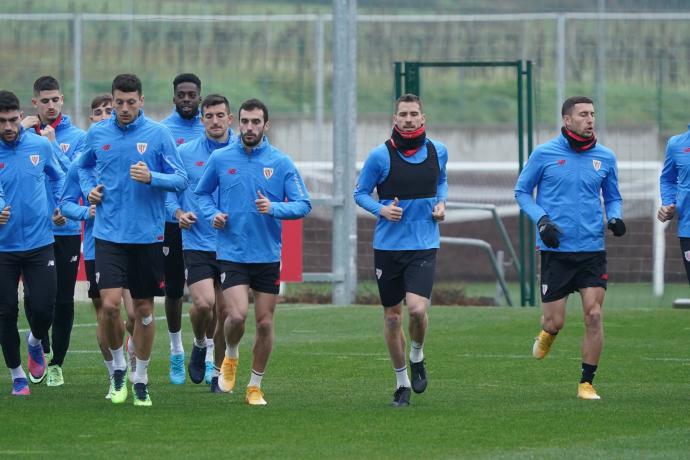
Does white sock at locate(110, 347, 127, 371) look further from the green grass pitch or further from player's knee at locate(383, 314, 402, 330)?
player's knee at locate(383, 314, 402, 330)

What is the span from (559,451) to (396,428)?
130 centimetres

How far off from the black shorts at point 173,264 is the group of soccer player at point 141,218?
52 cm

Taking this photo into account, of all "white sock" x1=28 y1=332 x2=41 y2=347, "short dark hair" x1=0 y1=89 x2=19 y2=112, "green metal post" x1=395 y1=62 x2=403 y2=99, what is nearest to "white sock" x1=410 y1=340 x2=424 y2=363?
"white sock" x1=28 y1=332 x2=41 y2=347

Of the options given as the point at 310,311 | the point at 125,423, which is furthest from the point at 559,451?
the point at 310,311

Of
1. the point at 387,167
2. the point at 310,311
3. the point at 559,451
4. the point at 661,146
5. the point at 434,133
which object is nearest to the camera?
the point at 559,451

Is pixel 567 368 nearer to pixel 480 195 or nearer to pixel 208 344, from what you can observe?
pixel 208 344

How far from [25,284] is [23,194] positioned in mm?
695

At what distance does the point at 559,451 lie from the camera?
9.76m

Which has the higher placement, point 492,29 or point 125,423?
point 492,29

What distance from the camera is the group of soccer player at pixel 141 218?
11.8 meters

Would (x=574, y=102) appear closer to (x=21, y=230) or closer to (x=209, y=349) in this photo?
(x=209, y=349)

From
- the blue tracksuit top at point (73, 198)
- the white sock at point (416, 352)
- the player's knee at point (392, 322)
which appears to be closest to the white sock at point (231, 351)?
the player's knee at point (392, 322)

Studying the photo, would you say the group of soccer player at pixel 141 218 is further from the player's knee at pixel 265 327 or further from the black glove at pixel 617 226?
the black glove at pixel 617 226

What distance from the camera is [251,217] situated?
39.1 ft
